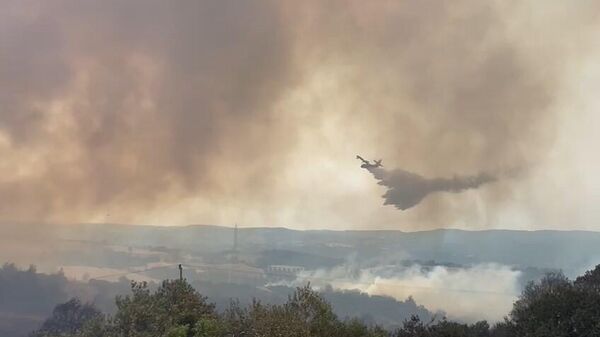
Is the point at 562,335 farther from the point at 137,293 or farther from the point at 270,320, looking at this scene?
the point at 137,293

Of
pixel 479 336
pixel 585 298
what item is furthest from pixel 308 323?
pixel 479 336

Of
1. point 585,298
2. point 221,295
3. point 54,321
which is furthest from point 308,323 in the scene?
point 221,295

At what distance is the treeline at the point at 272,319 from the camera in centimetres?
3559

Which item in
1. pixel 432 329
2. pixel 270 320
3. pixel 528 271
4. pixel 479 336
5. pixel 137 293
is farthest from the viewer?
pixel 528 271

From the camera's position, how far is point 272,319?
34906mm

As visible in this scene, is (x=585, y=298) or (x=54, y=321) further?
(x=54, y=321)

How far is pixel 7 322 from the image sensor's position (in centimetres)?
16812

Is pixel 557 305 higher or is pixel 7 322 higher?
pixel 557 305

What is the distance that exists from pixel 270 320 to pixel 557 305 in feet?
79.6

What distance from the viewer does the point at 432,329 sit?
1831 inches

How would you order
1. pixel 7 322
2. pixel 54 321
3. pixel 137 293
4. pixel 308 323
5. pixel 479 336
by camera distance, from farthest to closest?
pixel 7 322, pixel 54 321, pixel 479 336, pixel 137 293, pixel 308 323

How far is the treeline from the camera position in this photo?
35594 mm

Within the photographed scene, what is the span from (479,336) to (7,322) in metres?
161

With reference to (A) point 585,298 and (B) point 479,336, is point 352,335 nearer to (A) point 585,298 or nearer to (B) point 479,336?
(A) point 585,298
